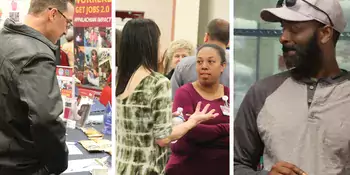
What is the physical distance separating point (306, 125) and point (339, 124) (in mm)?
90

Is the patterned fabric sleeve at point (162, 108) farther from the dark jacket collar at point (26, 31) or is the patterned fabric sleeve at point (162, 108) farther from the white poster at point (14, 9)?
the white poster at point (14, 9)

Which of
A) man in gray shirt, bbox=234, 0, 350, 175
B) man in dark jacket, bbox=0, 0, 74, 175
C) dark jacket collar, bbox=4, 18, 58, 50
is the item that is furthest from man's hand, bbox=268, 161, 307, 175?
dark jacket collar, bbox=4, 18, 58, 50

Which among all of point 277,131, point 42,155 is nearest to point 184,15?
point 277,131

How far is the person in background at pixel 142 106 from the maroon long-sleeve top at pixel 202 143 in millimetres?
42

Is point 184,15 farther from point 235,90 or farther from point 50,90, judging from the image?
point 50,90

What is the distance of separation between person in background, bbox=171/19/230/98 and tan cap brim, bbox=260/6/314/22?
0.50 feet

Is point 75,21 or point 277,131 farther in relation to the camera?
point 75,21

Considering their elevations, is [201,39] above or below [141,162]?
above

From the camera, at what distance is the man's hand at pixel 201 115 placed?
144 cm

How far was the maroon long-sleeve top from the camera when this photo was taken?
56.0 inches

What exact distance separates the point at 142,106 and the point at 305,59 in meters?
0.65

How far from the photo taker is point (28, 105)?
1.71 metres

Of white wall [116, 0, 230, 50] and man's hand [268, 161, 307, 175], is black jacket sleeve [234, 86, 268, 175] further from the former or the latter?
white wall [116, 0, 230, 50]

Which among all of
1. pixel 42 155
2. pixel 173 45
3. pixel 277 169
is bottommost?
pixel 42 155
